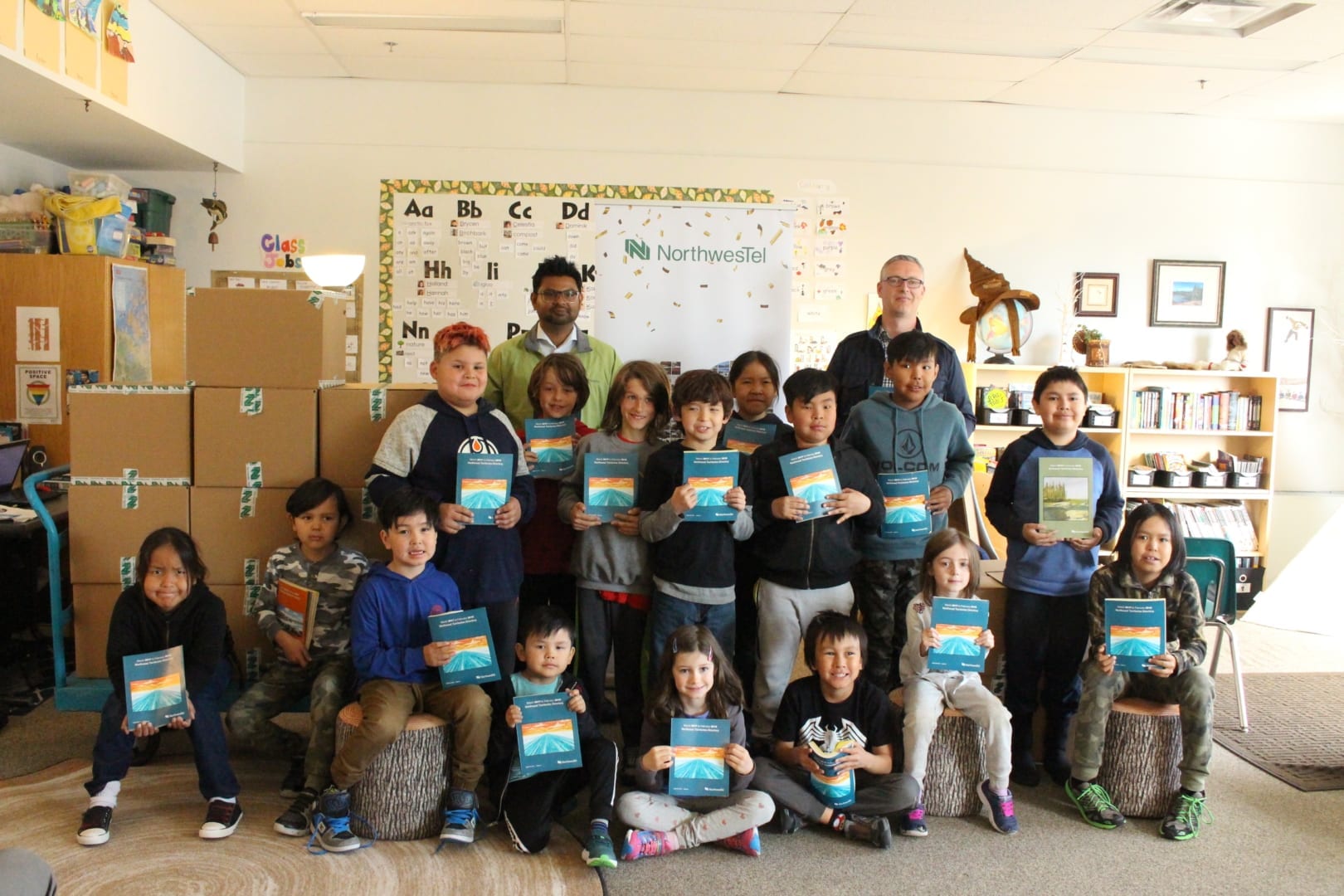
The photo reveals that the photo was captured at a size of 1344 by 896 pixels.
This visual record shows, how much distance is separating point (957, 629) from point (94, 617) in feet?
8.81

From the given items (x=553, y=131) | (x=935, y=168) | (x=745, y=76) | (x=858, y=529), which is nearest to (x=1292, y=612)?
(x=935, y=168)

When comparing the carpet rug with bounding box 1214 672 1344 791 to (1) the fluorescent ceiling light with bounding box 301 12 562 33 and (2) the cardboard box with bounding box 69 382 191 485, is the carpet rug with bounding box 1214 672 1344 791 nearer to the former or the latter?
(2) the cardboard box with bounding box 69 382 191 485

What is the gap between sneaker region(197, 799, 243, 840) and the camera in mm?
2477

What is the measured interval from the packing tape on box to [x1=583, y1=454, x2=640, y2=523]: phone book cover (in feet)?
3.66

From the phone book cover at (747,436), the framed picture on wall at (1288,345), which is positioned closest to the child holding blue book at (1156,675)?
the phone book cover at (747,436)

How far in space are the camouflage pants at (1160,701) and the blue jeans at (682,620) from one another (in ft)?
3.32

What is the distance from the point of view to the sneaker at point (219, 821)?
2477mm

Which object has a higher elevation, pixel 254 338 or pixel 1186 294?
pixel 1186 294

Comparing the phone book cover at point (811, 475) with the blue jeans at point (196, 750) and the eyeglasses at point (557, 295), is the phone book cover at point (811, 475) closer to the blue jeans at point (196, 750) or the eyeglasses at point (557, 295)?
the eyeglasses at point (557, 295)

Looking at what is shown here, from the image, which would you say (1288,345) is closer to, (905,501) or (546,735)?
(905,501)

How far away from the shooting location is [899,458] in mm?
2955

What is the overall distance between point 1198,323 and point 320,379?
5098 millimetres

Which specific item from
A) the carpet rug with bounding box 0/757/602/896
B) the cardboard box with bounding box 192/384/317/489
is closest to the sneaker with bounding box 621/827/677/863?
the carpet rug with bounding box 0/757/602/896

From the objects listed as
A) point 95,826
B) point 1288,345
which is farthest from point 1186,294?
point 95,826
